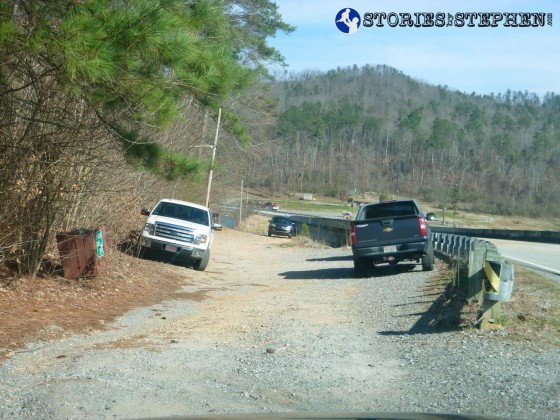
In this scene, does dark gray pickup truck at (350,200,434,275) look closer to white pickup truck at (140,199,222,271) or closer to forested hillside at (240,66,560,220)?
white pickup truck at (140,199,222,271)

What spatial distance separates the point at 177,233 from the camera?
1973 centimetres

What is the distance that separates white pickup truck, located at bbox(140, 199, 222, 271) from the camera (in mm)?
19625

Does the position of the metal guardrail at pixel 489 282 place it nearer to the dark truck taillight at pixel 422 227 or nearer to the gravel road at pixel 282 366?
the gravel road at pixel 282 366

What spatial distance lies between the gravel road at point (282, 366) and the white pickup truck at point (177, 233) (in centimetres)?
572

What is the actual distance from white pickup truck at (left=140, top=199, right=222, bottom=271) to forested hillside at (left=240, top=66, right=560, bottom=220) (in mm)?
37745

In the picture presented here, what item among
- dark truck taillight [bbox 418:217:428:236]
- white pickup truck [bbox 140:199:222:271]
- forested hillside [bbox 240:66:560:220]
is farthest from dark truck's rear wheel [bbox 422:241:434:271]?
forested hillside [bbox 240:66:560:220]

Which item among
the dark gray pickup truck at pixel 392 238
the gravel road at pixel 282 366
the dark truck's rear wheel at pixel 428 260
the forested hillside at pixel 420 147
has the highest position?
the forested hillside at pixel 420 147

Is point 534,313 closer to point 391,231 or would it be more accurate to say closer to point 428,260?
point 391,231

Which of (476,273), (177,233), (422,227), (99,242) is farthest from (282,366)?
(177,233)

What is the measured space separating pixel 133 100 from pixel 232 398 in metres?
4.68

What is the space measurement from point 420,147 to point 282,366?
100 metres

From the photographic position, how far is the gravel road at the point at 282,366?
682cm

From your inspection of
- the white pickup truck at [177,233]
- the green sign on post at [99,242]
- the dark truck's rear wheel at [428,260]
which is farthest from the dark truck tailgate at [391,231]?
the green sign on post at [99,242]

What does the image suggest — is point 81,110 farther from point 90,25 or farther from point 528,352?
point 528,352
